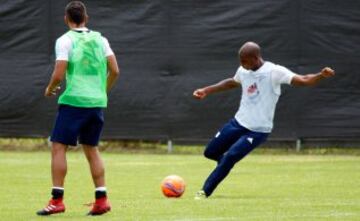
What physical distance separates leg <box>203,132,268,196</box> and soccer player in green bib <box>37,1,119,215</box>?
2.36 meters

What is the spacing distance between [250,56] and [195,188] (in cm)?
241

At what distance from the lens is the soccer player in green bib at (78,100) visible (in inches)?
360

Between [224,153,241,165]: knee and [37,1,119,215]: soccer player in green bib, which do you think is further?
[224,153,241,165]: knee

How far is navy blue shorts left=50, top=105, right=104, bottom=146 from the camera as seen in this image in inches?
360

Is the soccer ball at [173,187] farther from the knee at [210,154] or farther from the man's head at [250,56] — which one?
the man's head at [250,56]

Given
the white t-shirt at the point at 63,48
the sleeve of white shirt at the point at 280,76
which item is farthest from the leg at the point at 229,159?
the white t-shirt at the point at 63,48

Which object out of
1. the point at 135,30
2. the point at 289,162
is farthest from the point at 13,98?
the point at 289,162

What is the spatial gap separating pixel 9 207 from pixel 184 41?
9783 mm

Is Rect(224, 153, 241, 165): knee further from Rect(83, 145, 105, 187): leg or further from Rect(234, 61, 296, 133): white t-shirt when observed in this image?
Rect(83, 145, 105, 187): leg

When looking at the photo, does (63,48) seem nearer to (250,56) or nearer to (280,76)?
(250,56)

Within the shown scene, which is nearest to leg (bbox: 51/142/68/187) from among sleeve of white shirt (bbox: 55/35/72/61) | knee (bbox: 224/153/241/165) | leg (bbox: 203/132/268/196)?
sleeve of white shirt (bbox: 55/35/72/61)

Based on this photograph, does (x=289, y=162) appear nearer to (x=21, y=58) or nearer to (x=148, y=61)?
(x=148, y=61)

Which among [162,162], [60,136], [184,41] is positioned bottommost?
[162,162]

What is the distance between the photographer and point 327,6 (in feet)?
62.8
